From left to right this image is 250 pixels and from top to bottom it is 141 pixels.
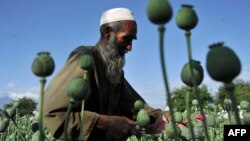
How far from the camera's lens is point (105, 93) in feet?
8.89

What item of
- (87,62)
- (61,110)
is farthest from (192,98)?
(87,62)

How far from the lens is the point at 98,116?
7.50 feet

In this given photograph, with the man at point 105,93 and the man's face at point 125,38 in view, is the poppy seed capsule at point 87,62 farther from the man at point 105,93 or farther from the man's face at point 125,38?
the man's face at point 125,38

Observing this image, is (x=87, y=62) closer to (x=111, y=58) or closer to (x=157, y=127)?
(x=157, y=127)

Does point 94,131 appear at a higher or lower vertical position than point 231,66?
lower

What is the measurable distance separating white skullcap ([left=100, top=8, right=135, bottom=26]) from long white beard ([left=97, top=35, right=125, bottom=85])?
168 millimetres

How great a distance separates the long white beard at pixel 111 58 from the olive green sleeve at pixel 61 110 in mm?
309

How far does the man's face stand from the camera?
268 cm

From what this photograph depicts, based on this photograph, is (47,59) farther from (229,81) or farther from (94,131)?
(94,131)

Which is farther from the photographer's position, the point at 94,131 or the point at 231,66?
the point at 94,131

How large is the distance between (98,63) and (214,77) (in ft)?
6.44

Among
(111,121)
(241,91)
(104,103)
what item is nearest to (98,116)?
(111,121)

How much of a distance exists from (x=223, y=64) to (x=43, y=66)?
15.7 inches

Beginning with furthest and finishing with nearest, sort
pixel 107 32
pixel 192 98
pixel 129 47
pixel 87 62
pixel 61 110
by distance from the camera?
pixel 192 98 → pixel 107 32 → pixel 129 47 → pixel 61 110 → pixel 87 62
